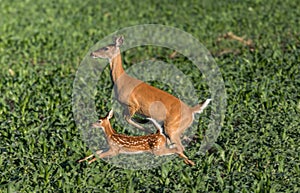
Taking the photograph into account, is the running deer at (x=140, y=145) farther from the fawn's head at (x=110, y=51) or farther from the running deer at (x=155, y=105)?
the fawn's head at (x=110, y=51)

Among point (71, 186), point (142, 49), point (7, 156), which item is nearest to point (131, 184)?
point (71, 186)

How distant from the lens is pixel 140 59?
43.3 feet

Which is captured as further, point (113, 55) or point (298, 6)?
point (298, 6)

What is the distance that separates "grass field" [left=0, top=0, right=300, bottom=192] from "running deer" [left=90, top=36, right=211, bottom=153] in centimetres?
44

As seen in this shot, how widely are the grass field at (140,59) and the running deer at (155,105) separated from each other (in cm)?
44

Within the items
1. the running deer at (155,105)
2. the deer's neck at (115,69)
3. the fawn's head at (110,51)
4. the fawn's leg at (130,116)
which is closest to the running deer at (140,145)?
the running deer at (155,105)

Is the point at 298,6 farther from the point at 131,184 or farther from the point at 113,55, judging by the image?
the point at 131,184

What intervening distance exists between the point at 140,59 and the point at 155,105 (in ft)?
18.8

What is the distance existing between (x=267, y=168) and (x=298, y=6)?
31.6 feet

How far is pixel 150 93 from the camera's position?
25.2 ft

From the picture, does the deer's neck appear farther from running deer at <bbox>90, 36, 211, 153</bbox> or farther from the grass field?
the grass field

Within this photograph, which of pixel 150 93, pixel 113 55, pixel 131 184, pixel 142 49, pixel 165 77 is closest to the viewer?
pixel 131 184

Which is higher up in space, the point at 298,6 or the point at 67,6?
the point at 298,6

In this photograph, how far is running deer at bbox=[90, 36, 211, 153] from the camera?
295 inches
